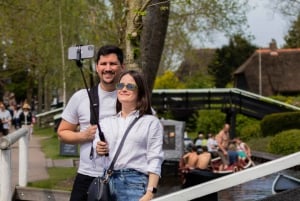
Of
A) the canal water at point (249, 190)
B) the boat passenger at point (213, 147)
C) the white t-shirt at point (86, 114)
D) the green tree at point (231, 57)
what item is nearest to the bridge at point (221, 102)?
the boat passenger at point (213, 147)

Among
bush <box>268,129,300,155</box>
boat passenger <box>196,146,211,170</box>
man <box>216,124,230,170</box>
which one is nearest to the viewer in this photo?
boat passenger <box>196,146,211,170</box>

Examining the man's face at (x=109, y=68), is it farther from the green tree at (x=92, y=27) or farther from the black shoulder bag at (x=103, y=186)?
the green tree at (x=92, y=27)

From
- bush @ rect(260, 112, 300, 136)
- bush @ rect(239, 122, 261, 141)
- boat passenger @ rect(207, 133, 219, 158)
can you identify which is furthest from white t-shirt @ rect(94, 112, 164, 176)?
bush @ rect(239, 122, 261, 141)

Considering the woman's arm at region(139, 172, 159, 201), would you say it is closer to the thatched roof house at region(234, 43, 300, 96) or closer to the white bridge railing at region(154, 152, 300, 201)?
the white bridge railing at region(154, 152, 300, 201)

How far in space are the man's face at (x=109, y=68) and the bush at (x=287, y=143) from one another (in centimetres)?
1686

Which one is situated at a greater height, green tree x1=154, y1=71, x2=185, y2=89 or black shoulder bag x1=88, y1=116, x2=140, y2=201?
black shoulder bag x1=88, y1=116, x2=140, y2=201

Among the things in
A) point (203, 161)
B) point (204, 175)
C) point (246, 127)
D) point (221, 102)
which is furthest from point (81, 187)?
point (221, 102)

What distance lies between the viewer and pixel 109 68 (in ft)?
16.6

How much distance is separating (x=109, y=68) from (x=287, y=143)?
1810 centimetres

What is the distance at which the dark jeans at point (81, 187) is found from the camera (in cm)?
514

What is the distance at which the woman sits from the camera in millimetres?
4555

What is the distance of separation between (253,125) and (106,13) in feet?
50.1

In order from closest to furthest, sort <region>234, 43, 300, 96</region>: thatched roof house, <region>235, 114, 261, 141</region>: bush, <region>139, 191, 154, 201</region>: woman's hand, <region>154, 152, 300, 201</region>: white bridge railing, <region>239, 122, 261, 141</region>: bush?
<region>154, 152, 300, 201</region>: white bridge railing
<region>139, 191, 154, 201</region>: woman's hand
<region>239, 122, 261, 141</region>: bush
<region>235, 114, 261, 141</region>: bush
<region>234, 43, 300, 96</region>: thatched roof house

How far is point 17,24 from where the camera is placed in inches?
1272
